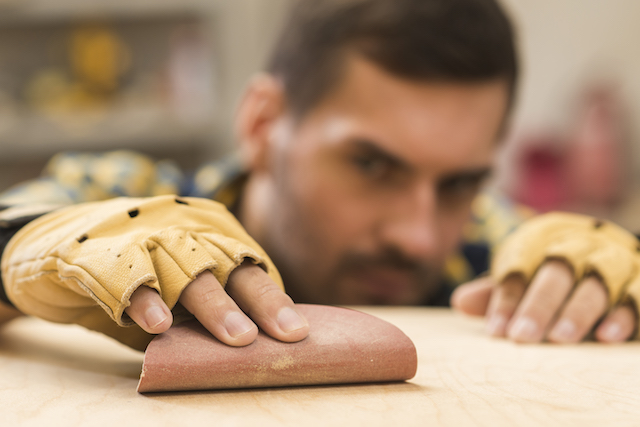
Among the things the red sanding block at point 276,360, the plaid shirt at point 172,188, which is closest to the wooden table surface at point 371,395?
the red sanding block at point 276,360

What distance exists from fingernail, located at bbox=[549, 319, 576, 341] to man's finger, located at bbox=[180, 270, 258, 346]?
0.33 metres

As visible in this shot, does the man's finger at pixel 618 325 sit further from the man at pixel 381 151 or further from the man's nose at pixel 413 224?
the man's nose at pixel 413 224

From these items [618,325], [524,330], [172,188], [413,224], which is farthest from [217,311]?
[172,188]

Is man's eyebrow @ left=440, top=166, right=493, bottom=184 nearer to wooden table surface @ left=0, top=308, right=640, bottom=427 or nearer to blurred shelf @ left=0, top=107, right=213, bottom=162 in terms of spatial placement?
wooden table surface @ left=0, top=308, right=640, bottom=427

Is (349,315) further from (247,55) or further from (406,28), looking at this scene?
(247,55)

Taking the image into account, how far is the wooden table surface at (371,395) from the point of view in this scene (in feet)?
0.99

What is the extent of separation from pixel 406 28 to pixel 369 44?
7cm

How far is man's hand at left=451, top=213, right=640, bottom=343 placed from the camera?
55 centimetres

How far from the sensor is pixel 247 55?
90.7 inches

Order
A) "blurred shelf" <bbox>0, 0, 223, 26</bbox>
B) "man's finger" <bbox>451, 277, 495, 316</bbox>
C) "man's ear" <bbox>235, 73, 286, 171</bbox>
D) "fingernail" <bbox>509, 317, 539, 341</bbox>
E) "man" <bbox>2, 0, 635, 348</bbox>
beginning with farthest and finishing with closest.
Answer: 1. "blurred shelf" <bbox>0, 0, 223, 26</bbox>
2. "man's ear" <bbox>235, 73, 286, 171</bbox>
3. "man" <bbox>2, 0, 635, 348</bbox>
4. "man's finger" <bbox>451, 277, 495, 316</bbox>
5. "fingernail" <bbox>509, 317, 539, 341</bbox>

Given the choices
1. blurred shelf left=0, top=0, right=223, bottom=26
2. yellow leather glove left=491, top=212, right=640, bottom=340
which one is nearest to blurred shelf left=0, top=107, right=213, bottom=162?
blurred shelf left=0, top=0, right=223, bottom=26

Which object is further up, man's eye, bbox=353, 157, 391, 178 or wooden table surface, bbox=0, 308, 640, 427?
man's eye, bbox=353, 157, 391, 178

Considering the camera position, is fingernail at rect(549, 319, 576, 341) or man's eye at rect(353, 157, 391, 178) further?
man's eye at rect(353, 157, 391, 178)

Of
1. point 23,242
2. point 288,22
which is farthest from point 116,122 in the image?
point 23,242
